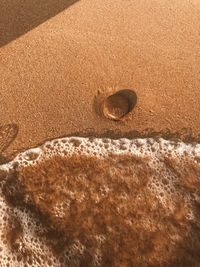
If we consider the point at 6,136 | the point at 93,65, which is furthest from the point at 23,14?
the point at 6,136

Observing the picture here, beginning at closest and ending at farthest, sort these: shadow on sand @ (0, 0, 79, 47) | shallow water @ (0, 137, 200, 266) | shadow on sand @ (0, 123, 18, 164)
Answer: shallow water @ (0, 137, 200, 266) → shadow on sand @ (0, 123, 18, 164) → shadow on sand @ (0, 0, 79, 47)

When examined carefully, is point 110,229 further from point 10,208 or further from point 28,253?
point 10,208

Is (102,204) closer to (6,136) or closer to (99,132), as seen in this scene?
(99,132)

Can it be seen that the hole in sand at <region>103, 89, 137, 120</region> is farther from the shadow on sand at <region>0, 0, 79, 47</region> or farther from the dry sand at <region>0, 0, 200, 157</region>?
the shadow on sand at <region>0, 0, 79, 47</region>

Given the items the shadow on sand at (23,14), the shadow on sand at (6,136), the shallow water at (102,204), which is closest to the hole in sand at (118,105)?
the shallow water at (102,204)

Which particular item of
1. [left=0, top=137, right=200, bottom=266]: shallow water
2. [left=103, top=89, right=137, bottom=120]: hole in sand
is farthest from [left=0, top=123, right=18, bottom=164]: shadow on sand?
[left=103, top=89, right=137, bottom=120]: hole in sand
